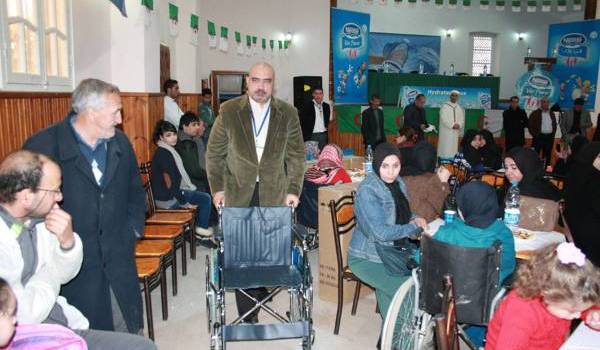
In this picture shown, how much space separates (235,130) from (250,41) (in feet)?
26.6

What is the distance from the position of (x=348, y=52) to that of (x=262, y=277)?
9548 mm

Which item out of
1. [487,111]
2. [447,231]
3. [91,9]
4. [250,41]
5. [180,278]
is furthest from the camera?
[487,111]

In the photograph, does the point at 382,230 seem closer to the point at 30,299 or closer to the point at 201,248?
the point at 30,299

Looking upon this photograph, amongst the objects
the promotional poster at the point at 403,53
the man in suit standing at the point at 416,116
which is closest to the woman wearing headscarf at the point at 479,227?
the man in suit standing at the point at 416,116

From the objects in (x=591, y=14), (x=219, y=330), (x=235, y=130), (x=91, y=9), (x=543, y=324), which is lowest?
(x=219, y=330)

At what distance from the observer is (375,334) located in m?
3.35

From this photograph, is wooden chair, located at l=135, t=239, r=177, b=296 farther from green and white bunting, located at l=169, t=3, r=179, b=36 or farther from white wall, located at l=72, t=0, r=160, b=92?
green and white bunting, located at l=169, t=3, r=179, b=36

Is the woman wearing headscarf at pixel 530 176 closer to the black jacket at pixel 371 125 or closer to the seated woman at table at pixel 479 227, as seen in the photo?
the seated woman at table at pixel 479 227

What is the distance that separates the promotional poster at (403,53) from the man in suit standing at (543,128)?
4132mm

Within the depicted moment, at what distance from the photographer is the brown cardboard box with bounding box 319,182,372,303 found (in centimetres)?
370

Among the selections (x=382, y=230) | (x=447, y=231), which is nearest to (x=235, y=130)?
(x=382, y=230)

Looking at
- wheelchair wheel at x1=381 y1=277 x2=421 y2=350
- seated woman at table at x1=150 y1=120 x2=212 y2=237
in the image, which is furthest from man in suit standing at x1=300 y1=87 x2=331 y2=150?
wheelchair wheel at x1=381 y1=277 x2=421 y2=350

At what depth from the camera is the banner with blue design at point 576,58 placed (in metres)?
11.4

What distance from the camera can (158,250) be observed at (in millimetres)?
3355
